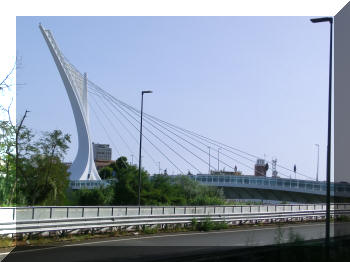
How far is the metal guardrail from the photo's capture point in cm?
1746

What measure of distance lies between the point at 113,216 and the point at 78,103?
4771 centimetres

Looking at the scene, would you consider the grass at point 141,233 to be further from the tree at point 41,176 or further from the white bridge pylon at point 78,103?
the white bridge pylon at point 78,103

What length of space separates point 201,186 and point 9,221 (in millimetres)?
51005

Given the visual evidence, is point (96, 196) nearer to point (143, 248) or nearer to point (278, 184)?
point (278, 184)

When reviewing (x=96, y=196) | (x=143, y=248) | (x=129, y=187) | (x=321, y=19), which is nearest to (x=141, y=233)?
(x=143, y=248)

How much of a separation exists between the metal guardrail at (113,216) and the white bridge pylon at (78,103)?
39238 mm

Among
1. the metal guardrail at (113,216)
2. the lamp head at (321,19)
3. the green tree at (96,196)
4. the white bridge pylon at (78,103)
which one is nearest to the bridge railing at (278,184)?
the white bridge pylon at (78,103)

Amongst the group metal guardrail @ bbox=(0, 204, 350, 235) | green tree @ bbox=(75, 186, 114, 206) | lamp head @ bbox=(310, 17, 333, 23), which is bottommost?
green tree @ bbox=(75, 186, 114, 206)

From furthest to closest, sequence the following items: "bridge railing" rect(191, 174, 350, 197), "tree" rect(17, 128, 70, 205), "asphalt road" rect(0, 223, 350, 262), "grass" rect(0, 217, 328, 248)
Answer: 1. "bridge railing" rect(191, 174, 350, 197)
2. "tree" rect(17, 128, 70, 205)
3. "grass" rect(0, 217, 328, 248)
4. "asphalt road" rect(0, 223, 350, 262)

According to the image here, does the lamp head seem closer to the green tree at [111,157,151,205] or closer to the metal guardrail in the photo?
the metal guardrail

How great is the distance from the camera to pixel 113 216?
874 inches

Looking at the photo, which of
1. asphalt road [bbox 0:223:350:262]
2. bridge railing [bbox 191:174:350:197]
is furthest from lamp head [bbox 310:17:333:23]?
Answer: bridge railing [bbox 191:174:350:197]

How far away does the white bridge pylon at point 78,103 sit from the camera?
68500 mm

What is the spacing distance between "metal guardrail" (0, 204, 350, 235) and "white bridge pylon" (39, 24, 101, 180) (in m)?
39.2
